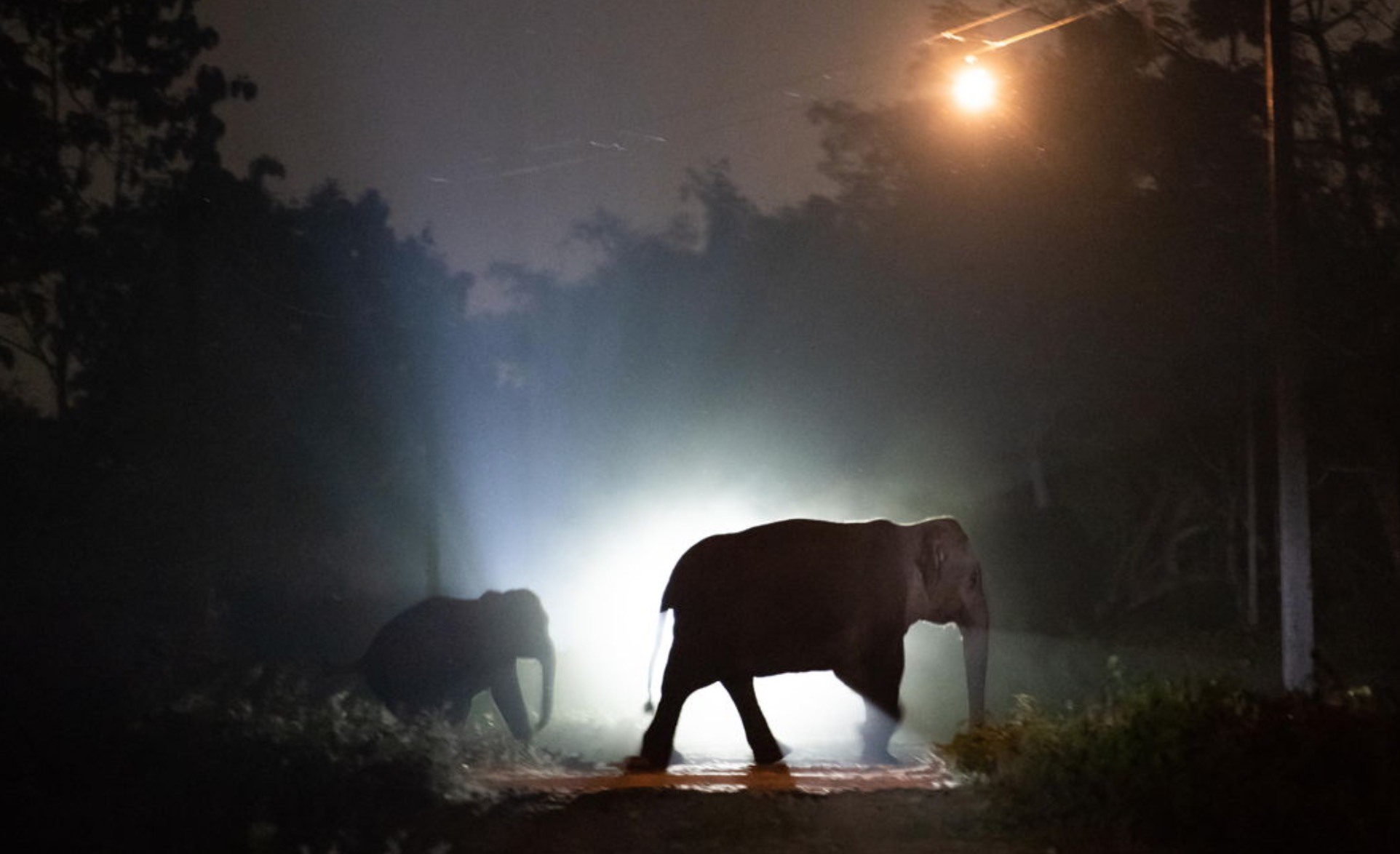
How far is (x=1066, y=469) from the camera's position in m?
31.2

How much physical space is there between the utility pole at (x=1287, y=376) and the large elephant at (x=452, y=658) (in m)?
10.6

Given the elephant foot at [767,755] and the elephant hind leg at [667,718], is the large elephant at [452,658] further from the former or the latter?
the elephant foot at [767,755]

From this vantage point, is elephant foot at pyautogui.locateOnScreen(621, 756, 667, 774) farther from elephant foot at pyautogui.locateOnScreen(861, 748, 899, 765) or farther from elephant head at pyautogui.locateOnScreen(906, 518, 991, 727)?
elephant head at pyautogui.locateOnScreen(906, 518, 991, 727)

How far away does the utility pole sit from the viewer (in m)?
14.7

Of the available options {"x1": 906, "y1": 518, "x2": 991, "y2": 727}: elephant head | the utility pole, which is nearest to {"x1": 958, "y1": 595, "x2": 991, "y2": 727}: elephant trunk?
{"x1": 906, "y1": 518, "x2": 991, "y2": 727}: elephant head

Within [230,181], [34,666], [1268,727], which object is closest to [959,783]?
[1268,727]

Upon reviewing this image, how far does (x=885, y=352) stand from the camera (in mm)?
31438

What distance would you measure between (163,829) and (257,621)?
20.3 m

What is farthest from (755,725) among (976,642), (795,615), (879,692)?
(976,642)

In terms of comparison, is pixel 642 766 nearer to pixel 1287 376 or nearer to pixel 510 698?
pixel 510 698

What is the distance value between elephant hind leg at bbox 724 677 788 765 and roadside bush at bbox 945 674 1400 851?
496 centimetres

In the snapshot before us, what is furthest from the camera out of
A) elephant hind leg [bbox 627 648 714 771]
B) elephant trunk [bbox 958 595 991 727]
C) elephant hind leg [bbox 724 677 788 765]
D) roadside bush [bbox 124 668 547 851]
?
elephant trunk [bbox 958 595 991 727]

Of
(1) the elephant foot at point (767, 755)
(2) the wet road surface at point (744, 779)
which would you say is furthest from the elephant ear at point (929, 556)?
(1) the elephant foot at point (767, 755)

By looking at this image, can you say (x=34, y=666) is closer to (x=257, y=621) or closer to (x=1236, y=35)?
(x=257, y=621)
